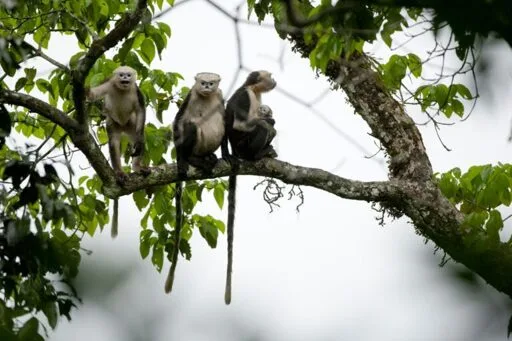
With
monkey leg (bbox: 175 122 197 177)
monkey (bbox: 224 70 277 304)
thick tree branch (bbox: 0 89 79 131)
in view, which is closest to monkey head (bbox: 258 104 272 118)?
monkey (bbox: 224 70 277 304)

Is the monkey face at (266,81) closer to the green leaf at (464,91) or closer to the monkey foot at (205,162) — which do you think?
the monkey foot at (205,162)

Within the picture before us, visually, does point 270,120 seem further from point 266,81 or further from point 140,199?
point 140,199

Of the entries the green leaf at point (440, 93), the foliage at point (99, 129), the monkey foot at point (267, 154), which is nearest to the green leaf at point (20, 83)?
the foliage at point (99, 129)

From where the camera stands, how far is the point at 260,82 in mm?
6844

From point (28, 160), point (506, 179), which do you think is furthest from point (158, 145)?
point (28, 160)

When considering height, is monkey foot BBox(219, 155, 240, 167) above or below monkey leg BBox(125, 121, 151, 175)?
below

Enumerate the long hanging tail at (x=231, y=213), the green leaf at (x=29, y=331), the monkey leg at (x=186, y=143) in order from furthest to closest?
the long hanging tail at (x=231, y=213), the monkey leg at (x=186, y=143), the green leaf at (x=29, y=331)

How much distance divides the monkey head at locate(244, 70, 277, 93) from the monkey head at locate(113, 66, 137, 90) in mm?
995

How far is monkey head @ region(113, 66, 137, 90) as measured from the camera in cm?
614

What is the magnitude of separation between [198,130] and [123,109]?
1.85ft

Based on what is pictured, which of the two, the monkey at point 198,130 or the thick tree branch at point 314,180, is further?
the monkey at point 198,130

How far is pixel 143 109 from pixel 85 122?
1.66 meters

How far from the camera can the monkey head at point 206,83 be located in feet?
20.9

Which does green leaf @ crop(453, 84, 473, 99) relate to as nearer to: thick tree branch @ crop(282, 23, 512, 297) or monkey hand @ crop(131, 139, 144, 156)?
thick tree branch @ crop(282, 23, 512, 297)
